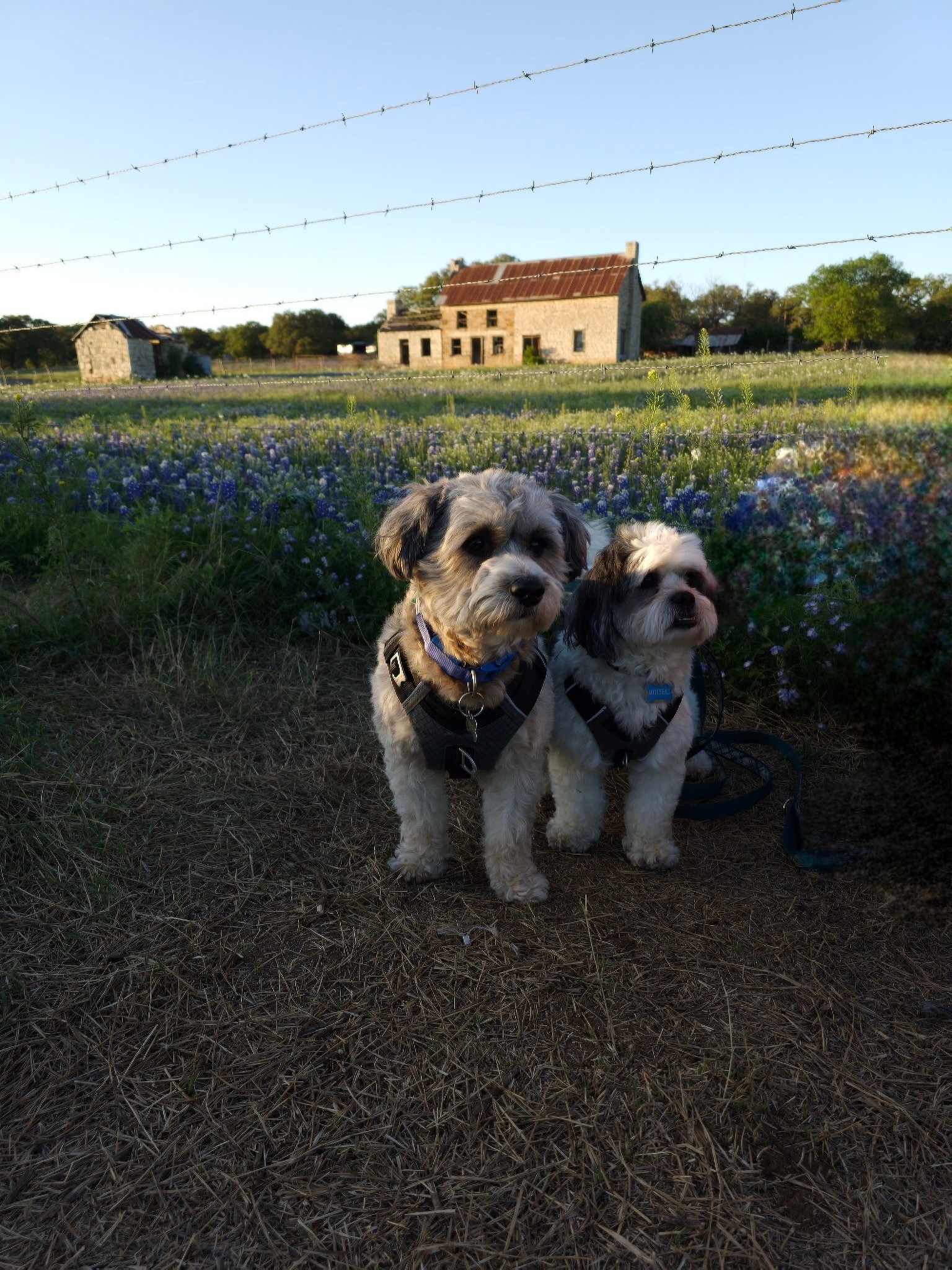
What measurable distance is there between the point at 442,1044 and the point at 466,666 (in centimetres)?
143

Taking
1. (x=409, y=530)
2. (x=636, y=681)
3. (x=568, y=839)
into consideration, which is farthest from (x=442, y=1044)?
(x=409, y=530)

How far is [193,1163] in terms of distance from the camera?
7.25 ft

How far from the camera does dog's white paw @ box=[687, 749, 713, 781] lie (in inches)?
174

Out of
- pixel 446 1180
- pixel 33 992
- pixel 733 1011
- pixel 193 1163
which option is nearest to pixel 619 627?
pixel 733 1011

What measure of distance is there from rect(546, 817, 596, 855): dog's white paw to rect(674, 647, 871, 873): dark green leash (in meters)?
0.52

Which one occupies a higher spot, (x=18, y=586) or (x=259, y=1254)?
(x=18, y=586)

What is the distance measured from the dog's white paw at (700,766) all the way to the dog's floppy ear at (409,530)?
6.90 ft

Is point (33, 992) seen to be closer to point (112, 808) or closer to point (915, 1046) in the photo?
point (112, 808)

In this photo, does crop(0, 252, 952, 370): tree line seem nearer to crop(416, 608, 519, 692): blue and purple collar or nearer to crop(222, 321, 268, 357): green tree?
crop(416, 608, 519, 692): blue and purple collar

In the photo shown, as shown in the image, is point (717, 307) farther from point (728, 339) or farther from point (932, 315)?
point (932, 315)

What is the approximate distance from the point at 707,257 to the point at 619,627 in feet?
16.6

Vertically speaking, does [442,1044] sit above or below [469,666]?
below

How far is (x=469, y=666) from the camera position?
10.7 ft

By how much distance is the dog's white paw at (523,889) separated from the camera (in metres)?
3.38
